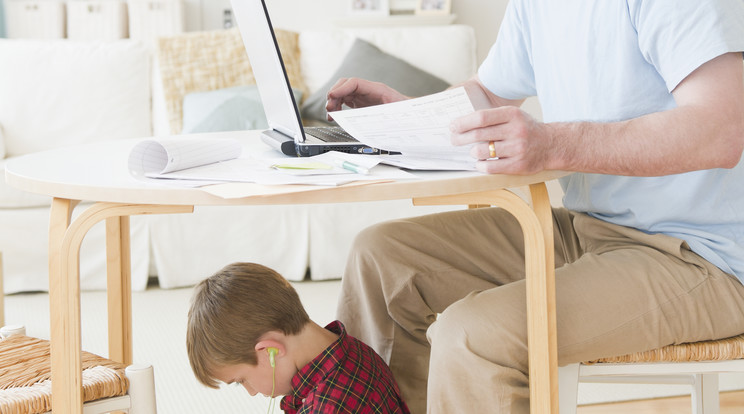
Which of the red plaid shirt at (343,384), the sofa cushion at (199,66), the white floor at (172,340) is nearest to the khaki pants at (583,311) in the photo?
the red plaid shirt at (343,384)

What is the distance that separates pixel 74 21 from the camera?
3572 mm

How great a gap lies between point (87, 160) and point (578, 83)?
0.73 meters

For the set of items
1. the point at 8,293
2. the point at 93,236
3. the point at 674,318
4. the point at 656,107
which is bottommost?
the point at 8,293

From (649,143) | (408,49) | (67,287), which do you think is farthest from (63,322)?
(408,49)

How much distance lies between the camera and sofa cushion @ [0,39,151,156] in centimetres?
298

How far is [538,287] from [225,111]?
210 centimetres

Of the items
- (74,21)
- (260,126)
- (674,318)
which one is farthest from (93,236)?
(674,318)

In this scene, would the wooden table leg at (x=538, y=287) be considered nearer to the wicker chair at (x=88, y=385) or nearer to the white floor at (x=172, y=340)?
the wicker chair at (x=88, y=385)

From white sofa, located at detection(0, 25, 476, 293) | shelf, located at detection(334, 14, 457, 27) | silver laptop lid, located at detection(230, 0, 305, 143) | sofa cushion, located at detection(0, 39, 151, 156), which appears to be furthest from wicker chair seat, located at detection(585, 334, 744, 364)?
shelf, located at detection(334, 14, 457, 27)

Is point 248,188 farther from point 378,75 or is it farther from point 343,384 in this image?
point 378,75

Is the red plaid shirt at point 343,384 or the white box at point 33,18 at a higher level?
the white box at point 33,18

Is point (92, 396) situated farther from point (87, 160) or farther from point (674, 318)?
point (674, 318)

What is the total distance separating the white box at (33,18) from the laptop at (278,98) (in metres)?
2.62

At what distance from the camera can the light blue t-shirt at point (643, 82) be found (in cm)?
96
